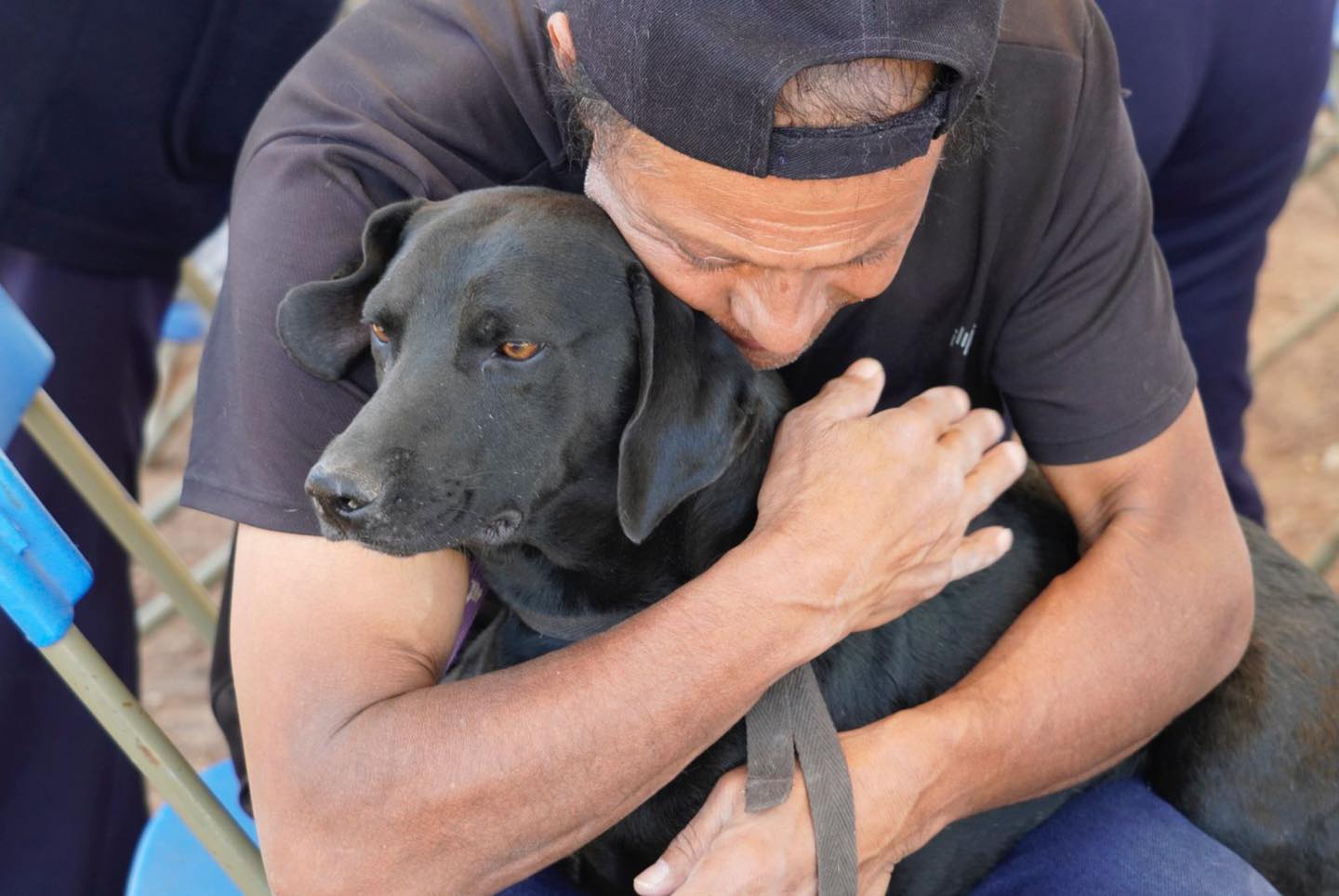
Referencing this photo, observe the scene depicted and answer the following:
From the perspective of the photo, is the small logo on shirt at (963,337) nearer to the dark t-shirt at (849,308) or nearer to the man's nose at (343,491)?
the dark t-shirt at (849,308)

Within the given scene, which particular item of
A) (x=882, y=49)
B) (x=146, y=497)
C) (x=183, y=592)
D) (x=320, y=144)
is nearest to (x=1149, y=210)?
(x=882, y=49)

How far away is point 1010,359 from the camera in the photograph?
182 centimetres

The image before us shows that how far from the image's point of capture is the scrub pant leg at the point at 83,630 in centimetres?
239

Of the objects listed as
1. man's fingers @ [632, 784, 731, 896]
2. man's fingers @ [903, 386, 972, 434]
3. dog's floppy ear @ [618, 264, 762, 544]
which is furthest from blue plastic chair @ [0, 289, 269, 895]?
man's fingers @ [903, 386, 972, 434]

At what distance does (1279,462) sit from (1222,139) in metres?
1.89

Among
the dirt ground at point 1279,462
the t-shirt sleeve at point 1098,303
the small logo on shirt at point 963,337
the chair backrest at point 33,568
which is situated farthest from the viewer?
the dirt ground at point 1279,462

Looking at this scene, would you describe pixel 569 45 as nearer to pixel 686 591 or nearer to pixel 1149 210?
pixel 686 591

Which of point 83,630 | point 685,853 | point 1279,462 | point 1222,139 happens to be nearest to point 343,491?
point 685,853

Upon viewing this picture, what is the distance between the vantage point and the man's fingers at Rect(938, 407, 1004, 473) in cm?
173

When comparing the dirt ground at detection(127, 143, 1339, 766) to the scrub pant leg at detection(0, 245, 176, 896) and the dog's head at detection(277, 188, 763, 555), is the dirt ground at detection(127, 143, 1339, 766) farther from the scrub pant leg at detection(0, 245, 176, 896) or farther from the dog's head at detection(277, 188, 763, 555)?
the dog's head at detection(277, 188, 763, 555)

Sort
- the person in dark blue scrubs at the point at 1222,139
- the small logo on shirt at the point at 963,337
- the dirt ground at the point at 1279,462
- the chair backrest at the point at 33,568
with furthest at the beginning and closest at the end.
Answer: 1. the dirt ground at the point at 1279,462
2. the person in dark blue scrubs at the point at 1222,139
3. the small logo on shirt at the point at 963,337
4. the chair backrest at the point at 33,568

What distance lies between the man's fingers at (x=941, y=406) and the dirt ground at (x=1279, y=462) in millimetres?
1934

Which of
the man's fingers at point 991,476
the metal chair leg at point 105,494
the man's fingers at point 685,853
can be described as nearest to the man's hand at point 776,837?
the man's fingers at point 685,853

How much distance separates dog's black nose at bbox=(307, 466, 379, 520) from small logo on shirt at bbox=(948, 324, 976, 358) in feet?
2.78
